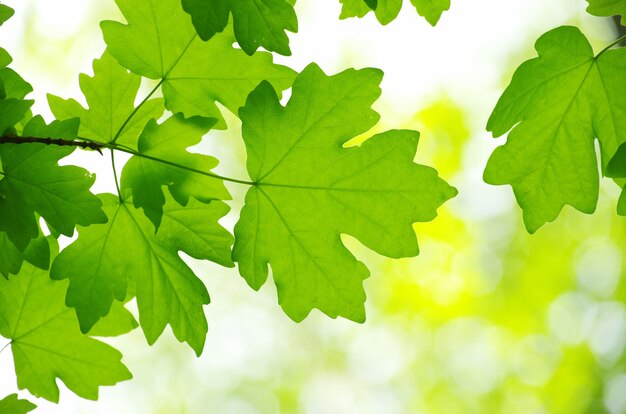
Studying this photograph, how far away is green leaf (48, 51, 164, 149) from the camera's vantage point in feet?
4.68

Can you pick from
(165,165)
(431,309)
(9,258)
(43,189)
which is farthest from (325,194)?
(431,309)

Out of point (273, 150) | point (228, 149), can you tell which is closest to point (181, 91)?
point (273, 150)

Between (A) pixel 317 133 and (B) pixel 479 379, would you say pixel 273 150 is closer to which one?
(A) pixel 317 133

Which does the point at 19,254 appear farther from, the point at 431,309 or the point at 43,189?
the point at 431,309

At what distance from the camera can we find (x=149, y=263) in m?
1.44

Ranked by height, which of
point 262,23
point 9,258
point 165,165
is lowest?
point 9,258

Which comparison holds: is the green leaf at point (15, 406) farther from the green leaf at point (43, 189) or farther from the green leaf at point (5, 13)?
the green leaf at point (5, 13)

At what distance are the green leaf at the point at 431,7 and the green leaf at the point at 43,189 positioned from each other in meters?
0.81

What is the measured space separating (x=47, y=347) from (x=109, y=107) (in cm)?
63

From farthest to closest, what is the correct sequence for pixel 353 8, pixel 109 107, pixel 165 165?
pixel 353 8 → pixel 109 107 → pixel 165 165

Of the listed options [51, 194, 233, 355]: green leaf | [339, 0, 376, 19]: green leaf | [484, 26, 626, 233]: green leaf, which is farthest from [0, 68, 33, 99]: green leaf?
[484, 26, 626, 233]: green leaf

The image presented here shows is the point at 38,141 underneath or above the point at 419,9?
underneath

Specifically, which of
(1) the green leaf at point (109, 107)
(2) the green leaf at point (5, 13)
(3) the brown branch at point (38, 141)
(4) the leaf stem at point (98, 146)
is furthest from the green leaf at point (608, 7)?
(2) the green leaf at point (5, 13)

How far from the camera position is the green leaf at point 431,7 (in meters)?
1.50
